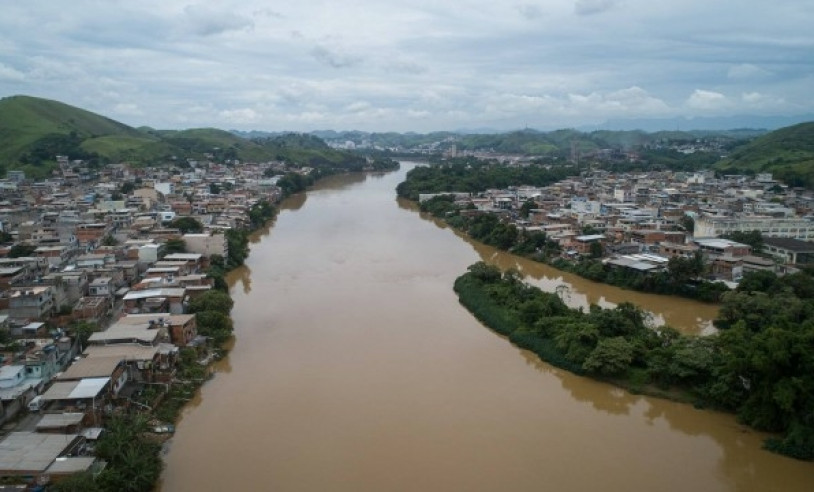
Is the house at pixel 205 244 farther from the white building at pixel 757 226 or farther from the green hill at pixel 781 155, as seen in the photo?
the green hill at pixel 781 155

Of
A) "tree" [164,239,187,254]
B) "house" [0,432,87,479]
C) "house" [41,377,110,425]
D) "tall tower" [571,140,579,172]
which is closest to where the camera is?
"house" [0,432,87,479]

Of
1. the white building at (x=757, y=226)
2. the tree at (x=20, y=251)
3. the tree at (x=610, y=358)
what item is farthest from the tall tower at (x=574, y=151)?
the tree at (x=610, y=358)

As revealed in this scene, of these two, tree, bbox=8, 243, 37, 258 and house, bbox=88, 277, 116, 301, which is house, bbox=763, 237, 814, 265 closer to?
house, bbox=88, 277, 116, 301

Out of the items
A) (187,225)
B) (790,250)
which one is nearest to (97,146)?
(187,225)

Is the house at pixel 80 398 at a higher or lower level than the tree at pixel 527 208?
lower

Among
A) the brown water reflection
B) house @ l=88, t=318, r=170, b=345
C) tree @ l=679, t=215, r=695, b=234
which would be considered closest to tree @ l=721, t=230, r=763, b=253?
tree @ l=679, t=215, r=695, b=234

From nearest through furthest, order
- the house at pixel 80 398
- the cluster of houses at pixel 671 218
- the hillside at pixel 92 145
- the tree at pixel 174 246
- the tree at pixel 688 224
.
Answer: the house at pixel 80 398, the tree at pixel 174 246, the cluster of houses at pixel 671 218, the tree at pixel 688 224, the hillside at pixel 92 145
